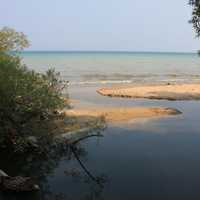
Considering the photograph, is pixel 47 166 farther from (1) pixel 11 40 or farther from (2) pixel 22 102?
(1) pixel 11 40

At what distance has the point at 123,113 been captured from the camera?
28.2 meters

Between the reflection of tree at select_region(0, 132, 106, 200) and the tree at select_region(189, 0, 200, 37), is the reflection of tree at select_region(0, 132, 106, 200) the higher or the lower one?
the lower one

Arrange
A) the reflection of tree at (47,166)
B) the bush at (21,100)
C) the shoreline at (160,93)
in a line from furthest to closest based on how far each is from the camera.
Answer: the shoreline at (160,93) < the bush at (21,100) < the reflection of tree at (47,166)

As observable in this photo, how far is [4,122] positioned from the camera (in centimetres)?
1680

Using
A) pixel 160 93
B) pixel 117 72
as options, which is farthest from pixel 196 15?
pixel 117 72

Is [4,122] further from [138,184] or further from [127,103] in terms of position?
[127,103]

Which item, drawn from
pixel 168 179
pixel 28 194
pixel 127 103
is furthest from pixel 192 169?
pixel 127 103

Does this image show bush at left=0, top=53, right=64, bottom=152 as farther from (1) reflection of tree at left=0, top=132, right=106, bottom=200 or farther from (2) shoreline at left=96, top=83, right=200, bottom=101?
(2) shoreline at left=96, top=83, right=200, bottom=101

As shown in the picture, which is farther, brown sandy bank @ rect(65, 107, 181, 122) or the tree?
brown sandy bank @ rect(65, 107, 181, 122)

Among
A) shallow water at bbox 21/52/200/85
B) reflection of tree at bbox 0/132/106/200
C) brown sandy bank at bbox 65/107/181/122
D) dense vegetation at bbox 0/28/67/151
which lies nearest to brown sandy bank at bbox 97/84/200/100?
brown sandy bank at bbox 65/107/181/122

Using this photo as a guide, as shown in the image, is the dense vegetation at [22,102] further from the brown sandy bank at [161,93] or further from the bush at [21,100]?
the brown sandy bank at [161,93]

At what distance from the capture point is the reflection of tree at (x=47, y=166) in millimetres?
13625

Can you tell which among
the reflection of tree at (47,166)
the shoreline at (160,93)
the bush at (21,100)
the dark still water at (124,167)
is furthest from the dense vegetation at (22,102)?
the shoreline at (160,93)

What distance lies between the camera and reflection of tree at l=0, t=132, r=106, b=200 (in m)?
13.6
